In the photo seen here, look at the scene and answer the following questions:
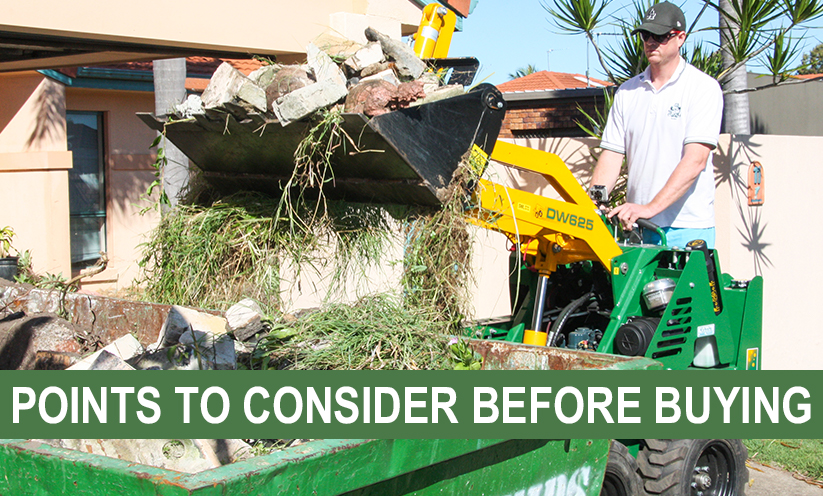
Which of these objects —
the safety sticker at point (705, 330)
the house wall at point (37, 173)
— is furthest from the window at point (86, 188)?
the safety sticker at point (705, 330)

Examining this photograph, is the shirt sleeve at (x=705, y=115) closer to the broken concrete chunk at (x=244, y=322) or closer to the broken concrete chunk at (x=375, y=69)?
the broken concrete chunk at (x=375, y=69)

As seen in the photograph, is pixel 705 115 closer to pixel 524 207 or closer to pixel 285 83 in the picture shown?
pixel 524 207

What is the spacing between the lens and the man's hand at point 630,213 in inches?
167

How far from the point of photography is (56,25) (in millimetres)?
4457

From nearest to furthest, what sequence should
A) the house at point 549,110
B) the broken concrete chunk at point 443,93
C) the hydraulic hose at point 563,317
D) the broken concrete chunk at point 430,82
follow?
the broken concrete chunk at point 443,93 → the broken concrete chunk at point 430,82 → the hydraulic hose at point 563,317 → the house at point 549,110

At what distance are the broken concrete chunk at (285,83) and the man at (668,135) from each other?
164 centimetres

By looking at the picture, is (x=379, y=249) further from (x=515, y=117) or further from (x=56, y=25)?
(x=515, y=117)

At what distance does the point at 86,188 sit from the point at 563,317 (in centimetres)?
908

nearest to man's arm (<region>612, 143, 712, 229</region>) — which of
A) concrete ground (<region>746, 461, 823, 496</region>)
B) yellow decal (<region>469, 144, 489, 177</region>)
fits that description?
yellow decal (<region>469, 144, 489, 177</region>)

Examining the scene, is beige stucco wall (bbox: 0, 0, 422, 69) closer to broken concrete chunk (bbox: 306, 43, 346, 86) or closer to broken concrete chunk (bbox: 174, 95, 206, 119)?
broken concrete chunk (bbox: 174, 95, 206, 119)

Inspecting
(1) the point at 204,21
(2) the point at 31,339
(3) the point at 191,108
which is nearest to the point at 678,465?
(3) the point at 191,108

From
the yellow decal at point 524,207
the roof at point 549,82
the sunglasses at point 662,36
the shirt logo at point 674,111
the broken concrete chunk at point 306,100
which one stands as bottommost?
the yellow decal at point 524,207

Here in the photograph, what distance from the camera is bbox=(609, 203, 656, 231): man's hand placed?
4250mm

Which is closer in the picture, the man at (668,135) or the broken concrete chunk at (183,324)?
the broken concrete chunk at (183,324)
